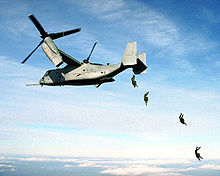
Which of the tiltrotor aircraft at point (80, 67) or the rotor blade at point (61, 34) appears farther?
the rotor blade at point (61, 34)

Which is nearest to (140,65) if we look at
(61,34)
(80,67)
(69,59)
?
(80,67)

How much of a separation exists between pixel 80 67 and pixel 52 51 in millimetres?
4940

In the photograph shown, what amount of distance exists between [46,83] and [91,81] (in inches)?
362

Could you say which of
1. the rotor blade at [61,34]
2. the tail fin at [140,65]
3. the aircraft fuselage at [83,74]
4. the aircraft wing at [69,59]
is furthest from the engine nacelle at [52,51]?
the tail fin at [140,65]

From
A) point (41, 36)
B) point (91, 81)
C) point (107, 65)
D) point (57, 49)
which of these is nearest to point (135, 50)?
point (107, 65)

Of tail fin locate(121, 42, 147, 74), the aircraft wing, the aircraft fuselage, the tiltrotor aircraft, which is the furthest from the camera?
the aircraft wing

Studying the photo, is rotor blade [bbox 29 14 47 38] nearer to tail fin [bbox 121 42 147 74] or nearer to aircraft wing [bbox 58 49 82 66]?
aircraft wing [bbox 58 49 82 66]

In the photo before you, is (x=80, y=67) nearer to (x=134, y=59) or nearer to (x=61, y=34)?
(x=61, y=34)

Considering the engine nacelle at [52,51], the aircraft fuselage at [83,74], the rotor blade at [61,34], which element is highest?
the rotor blade at [61,34]

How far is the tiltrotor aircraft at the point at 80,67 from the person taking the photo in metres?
30.6

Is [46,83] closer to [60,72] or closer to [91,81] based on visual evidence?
[60,72]

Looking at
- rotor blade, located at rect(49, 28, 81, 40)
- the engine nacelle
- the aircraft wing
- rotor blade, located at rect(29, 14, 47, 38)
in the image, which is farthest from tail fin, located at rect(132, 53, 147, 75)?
rotor blade, located at rect(29, 14, 47, 38)

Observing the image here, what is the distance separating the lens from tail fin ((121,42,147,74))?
1190 inches

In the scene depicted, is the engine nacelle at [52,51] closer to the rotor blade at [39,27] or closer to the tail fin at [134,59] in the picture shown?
the rotor blade at [39,27]
